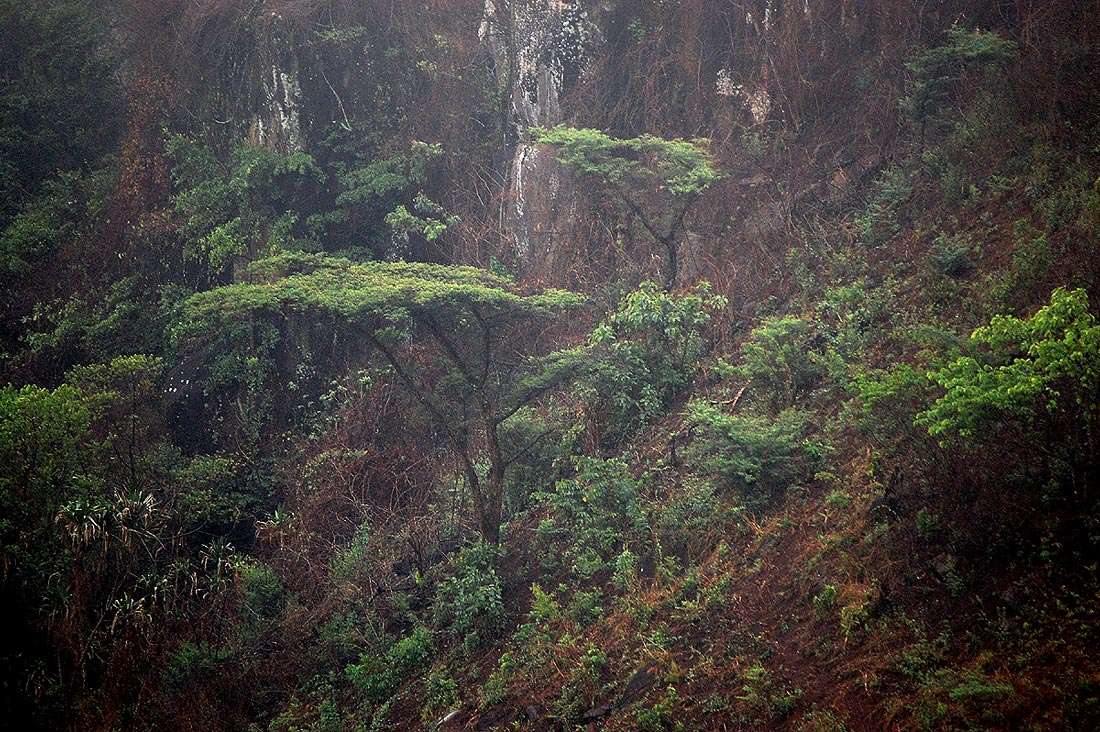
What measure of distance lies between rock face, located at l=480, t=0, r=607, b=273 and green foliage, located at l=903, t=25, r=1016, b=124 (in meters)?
5.32

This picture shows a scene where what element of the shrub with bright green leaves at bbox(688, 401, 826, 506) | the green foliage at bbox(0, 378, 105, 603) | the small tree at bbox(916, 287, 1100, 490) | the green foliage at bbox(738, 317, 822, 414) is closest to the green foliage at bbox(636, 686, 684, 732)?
the shrub with bright green leaves at bbox(688, 401, 826, 506)

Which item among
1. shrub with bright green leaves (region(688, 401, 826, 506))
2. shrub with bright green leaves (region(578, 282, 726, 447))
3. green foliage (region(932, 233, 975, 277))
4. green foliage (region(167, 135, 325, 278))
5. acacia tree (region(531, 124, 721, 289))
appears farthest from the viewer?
green foliage (region(167, 135, 325, 278))

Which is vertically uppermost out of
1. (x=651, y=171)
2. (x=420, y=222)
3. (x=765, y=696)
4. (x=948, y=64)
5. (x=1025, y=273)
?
(x=948, y=64)

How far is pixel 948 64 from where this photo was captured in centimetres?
998

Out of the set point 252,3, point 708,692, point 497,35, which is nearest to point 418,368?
point 708,692

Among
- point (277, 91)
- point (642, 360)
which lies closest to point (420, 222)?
point (277, 91)

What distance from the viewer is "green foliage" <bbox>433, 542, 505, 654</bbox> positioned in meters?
8.41

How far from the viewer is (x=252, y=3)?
16469mm

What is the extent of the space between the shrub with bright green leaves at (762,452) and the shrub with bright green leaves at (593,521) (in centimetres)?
120

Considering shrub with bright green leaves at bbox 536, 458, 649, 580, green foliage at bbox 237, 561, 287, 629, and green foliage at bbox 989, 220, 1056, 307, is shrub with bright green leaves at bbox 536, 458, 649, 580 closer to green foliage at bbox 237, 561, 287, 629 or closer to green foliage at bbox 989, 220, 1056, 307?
green foliage at bbox 237, 561, 287, 629

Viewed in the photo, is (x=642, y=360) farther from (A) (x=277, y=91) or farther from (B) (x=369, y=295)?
(A) (x=277, y=91)

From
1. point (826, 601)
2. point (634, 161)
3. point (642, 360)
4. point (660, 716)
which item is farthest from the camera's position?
point (634, 161)

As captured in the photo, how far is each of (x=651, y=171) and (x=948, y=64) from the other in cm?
380

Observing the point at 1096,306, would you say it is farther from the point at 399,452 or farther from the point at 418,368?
the point at 399,452
